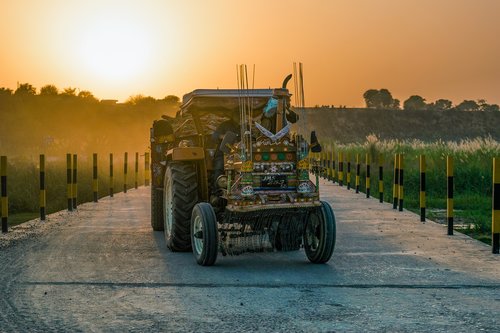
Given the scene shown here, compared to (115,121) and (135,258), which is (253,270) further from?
(115,121)

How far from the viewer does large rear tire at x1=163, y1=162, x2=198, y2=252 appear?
11.5 metres

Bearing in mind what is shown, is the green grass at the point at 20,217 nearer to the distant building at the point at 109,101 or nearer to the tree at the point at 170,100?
the tree at the point at 170,100

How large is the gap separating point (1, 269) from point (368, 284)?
4.01m

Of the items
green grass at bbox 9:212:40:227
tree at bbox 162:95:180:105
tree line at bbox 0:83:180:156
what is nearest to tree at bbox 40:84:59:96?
tree line at bbox 0:83:180:156

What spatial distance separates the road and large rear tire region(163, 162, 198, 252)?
0.67 ft

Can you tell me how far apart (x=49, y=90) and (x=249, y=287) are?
5583 inches

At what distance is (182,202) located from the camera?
1153 centimetres

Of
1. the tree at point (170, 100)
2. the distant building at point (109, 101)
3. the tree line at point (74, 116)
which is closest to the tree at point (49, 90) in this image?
the tree line at point (74, 116)

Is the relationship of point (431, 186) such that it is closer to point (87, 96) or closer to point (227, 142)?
point (227, 142)

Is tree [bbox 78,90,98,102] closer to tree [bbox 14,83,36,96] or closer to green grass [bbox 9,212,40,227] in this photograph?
tree [bbox 14,83,36,96]

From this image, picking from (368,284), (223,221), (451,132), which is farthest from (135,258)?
(451,132)

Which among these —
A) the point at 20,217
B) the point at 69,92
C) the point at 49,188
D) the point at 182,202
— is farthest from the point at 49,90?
the point at 182,202

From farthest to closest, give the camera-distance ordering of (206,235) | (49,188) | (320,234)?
(49,188), (320,234), (206,235)

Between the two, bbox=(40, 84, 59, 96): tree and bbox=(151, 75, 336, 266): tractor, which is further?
bbox=(40, 84, 59, 96): tree
